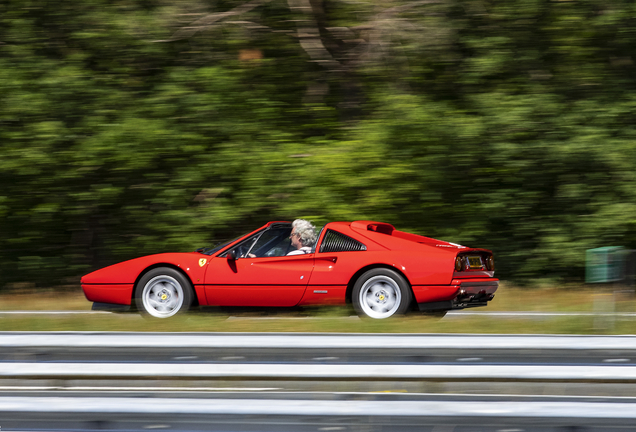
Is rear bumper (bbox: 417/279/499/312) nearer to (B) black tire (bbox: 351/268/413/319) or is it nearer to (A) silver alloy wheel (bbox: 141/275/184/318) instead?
(B) black tire (bbox: 351/268/413/319)

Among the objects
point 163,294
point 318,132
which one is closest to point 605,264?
point 163,294

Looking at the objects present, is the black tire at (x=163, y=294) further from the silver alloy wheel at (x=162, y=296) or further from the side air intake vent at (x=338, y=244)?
the side air intake vent at (x=338, y=244)

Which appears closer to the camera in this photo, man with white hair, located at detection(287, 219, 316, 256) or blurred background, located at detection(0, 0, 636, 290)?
man with white hair, located at detection(287, 219, 316, 256)

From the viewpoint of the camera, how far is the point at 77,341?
3.95 meters

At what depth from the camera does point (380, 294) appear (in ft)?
20.6

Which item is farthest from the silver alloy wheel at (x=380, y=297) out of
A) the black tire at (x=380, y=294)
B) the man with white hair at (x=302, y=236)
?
the man with white hair at (x=302, y=236)

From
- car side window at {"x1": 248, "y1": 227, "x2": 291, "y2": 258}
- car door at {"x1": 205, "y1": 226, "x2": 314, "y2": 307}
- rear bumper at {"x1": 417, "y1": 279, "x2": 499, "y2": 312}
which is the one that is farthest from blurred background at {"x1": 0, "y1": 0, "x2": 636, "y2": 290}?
rear bumper at {"x1": 417, "y1": 279, "x2": 499, "y2": 312}

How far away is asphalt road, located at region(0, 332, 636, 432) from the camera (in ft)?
10.7

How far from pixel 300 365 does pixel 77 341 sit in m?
1.28

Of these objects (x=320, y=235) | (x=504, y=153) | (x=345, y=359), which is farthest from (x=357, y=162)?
(x=345, y=359)

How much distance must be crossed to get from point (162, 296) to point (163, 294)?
0.07 ft

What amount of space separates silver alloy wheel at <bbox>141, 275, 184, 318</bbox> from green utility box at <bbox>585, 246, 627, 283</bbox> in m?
3.60

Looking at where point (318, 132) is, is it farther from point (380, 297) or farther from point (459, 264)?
point (459, 264)

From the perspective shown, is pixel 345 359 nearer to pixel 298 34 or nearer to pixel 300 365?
pixel 300 365
